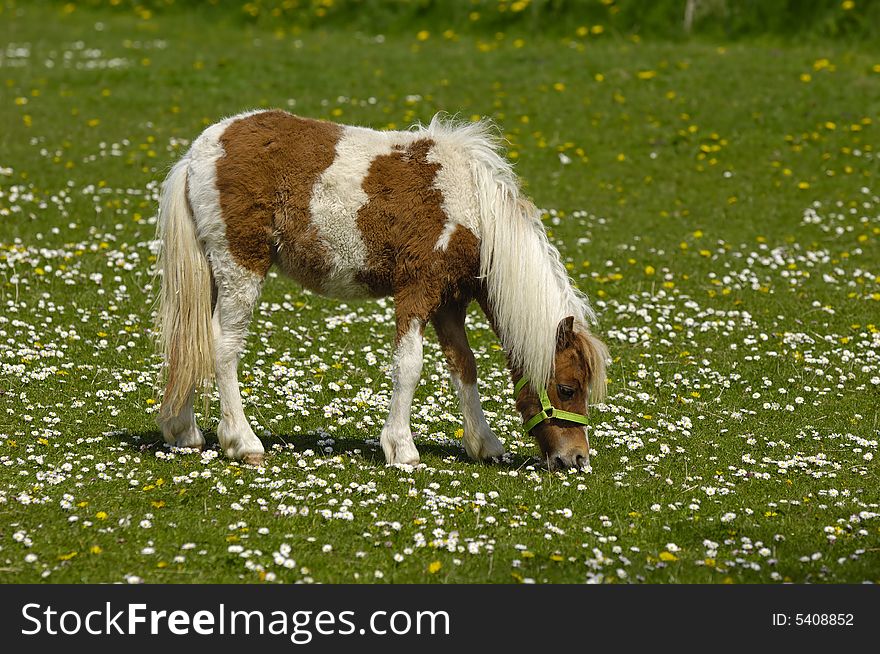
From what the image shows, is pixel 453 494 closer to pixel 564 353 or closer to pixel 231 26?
pixel 564 353

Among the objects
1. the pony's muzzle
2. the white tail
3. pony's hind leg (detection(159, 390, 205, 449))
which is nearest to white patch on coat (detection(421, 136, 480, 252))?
the pony's muzzle

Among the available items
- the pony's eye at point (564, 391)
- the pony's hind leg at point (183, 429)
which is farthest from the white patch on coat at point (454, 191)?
the pony's hind leg at point (183, 429)

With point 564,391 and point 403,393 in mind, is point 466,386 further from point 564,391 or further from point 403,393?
point 564,391

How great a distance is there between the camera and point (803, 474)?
28.8 ft

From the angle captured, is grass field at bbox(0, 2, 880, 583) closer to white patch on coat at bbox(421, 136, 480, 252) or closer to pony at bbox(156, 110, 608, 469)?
pony at bbox(156, 110, 608, 469)

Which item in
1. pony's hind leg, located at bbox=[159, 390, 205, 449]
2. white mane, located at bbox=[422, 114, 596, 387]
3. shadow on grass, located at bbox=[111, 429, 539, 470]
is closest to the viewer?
white mane, located at bbox=[422, 114, 596, 387]

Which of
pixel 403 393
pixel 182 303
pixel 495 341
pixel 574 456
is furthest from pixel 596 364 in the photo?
pixel 495 341

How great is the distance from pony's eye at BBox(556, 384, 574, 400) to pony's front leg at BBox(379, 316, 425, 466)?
1.16 m

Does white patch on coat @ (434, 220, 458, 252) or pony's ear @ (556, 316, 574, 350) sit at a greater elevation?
white patch on coat @ (434, 220, 458, 252)

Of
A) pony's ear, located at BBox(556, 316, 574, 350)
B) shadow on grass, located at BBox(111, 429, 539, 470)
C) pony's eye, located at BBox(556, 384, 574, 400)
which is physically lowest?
shadow on grass, located at BBox(111, 429, 539, 470)

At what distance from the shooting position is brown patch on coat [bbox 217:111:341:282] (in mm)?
8492

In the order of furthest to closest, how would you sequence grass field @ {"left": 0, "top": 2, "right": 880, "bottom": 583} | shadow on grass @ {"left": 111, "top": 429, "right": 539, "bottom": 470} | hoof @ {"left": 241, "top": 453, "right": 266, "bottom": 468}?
shadow on grass @ {"left": 111, "top": 429, "right": 539, "bottom": 470} < hoof @ {"left": 241, "top": 453, "right": 266, "bottom": 468} < grass field @ {"left": 0, "top": 2, "right": 880, "bottom": 583}

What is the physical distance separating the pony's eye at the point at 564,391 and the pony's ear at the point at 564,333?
0.32 metres

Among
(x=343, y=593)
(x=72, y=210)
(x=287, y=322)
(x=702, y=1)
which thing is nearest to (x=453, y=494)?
(x=343, y=593)
